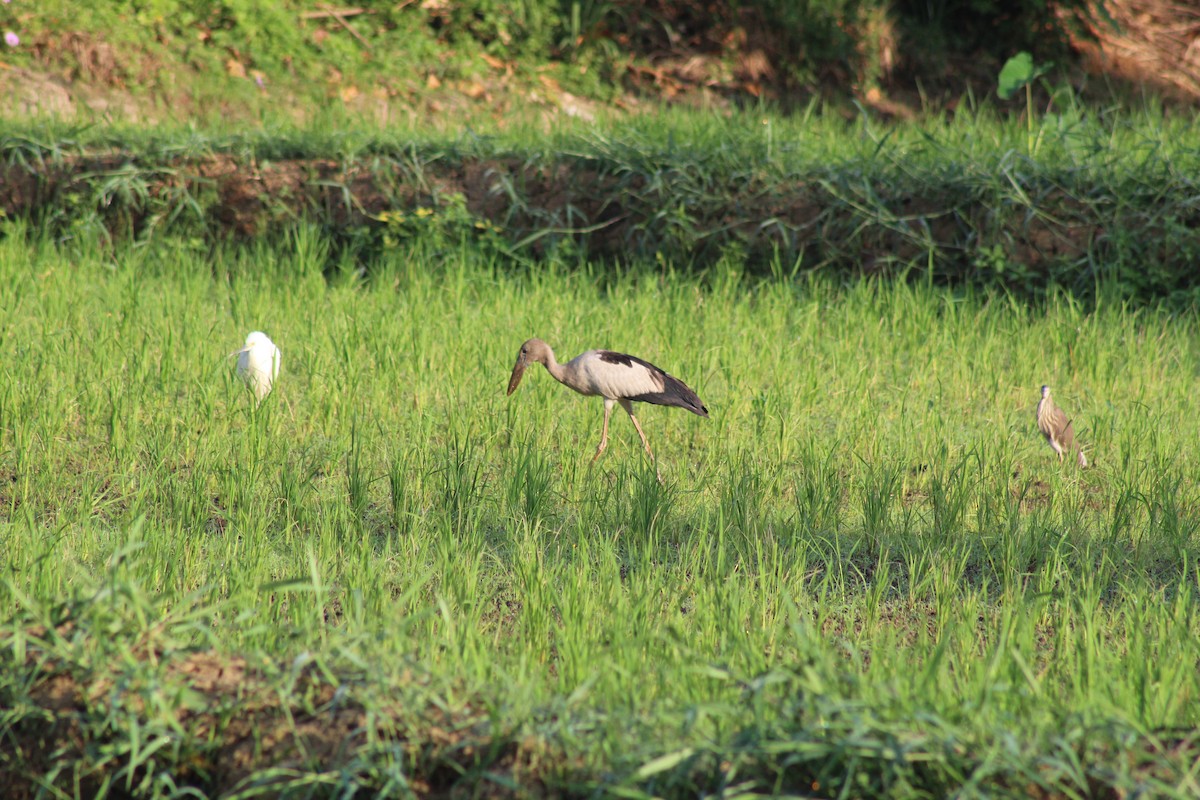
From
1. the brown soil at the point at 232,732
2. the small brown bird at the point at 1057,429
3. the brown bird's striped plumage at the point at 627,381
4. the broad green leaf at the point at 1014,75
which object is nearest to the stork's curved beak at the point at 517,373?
the brown bird's striped plumage at the point at 627,381

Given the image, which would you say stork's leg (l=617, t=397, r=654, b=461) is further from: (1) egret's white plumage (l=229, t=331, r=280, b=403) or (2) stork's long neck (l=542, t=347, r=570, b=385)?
(1) egret's white plumage (l=229, t=331, r=280, b=403)

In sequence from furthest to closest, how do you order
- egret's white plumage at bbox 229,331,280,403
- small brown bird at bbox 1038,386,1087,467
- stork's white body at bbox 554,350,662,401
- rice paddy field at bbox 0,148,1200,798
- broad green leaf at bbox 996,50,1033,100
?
broad green leaf at bbox 996,50,1033,100, egret's white plumage at bbox 229,331,280,403, small brown bird at bbox 1038,386,1087,467, stork's white body at bbox 554,350,662,401, rice paddy field at bbox 0,148,1200,798

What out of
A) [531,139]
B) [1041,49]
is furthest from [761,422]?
[1041,49]

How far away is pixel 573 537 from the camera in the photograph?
12.5ft

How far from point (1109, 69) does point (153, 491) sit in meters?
10.9

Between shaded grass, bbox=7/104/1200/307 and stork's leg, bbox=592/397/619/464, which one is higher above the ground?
shaded grass, bbox=7/104/1200/307

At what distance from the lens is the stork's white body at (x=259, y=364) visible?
15.5ft

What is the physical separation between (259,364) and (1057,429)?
3031mm

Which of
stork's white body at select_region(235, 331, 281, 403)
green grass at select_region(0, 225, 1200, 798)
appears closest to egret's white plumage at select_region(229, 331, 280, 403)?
stork's white body at select_region(235, 331, 281, 403)

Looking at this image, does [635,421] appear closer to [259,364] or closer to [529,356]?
[529,356]

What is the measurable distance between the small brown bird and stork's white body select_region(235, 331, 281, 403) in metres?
2.92

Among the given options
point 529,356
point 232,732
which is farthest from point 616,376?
point 232,732

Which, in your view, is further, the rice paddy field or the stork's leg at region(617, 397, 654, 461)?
the stork's leg at region(617, 397, 654, 461)

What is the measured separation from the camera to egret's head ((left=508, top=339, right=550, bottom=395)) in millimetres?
4453
